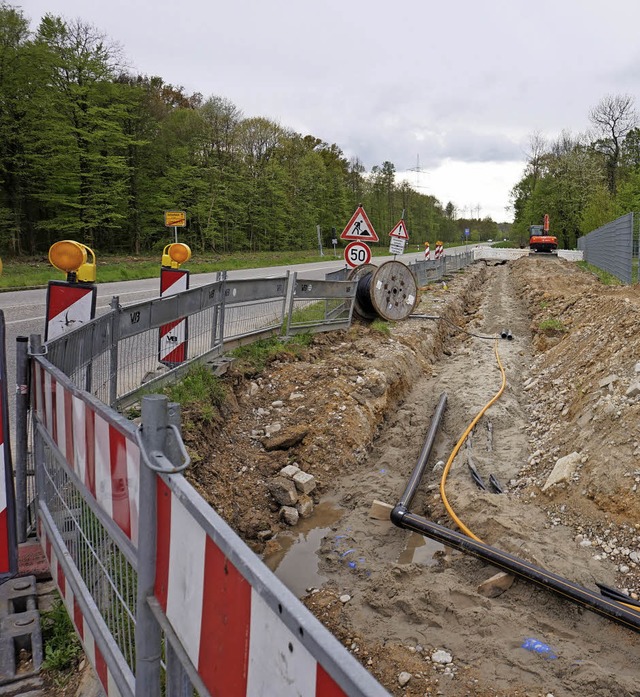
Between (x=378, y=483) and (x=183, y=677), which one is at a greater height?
(x=183, y=677)

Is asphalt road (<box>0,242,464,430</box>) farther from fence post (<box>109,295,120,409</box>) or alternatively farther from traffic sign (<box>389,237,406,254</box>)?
traffic sign (<box>389,237,406,254</box>)

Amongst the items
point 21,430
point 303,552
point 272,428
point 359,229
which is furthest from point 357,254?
point 21,430

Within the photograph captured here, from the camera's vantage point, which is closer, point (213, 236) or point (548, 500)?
point (548, 500)

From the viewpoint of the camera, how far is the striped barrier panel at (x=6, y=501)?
10.4 ft

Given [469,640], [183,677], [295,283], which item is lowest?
[469,640]

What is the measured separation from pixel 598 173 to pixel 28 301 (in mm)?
53257

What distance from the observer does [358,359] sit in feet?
28.3

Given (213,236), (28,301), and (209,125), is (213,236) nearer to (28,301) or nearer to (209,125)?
(209,125)

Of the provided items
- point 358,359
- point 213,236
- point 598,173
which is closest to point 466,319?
point 358,359

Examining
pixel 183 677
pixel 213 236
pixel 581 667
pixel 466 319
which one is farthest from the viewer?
pixel 213 236

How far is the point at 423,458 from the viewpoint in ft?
19.7

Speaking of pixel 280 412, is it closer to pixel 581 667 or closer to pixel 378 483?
pixel 378 483

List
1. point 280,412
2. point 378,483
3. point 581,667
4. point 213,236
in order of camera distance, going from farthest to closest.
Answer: point 213,236, point 280,412, point 378,483, point 581,667

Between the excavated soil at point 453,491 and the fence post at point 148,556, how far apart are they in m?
1.78
